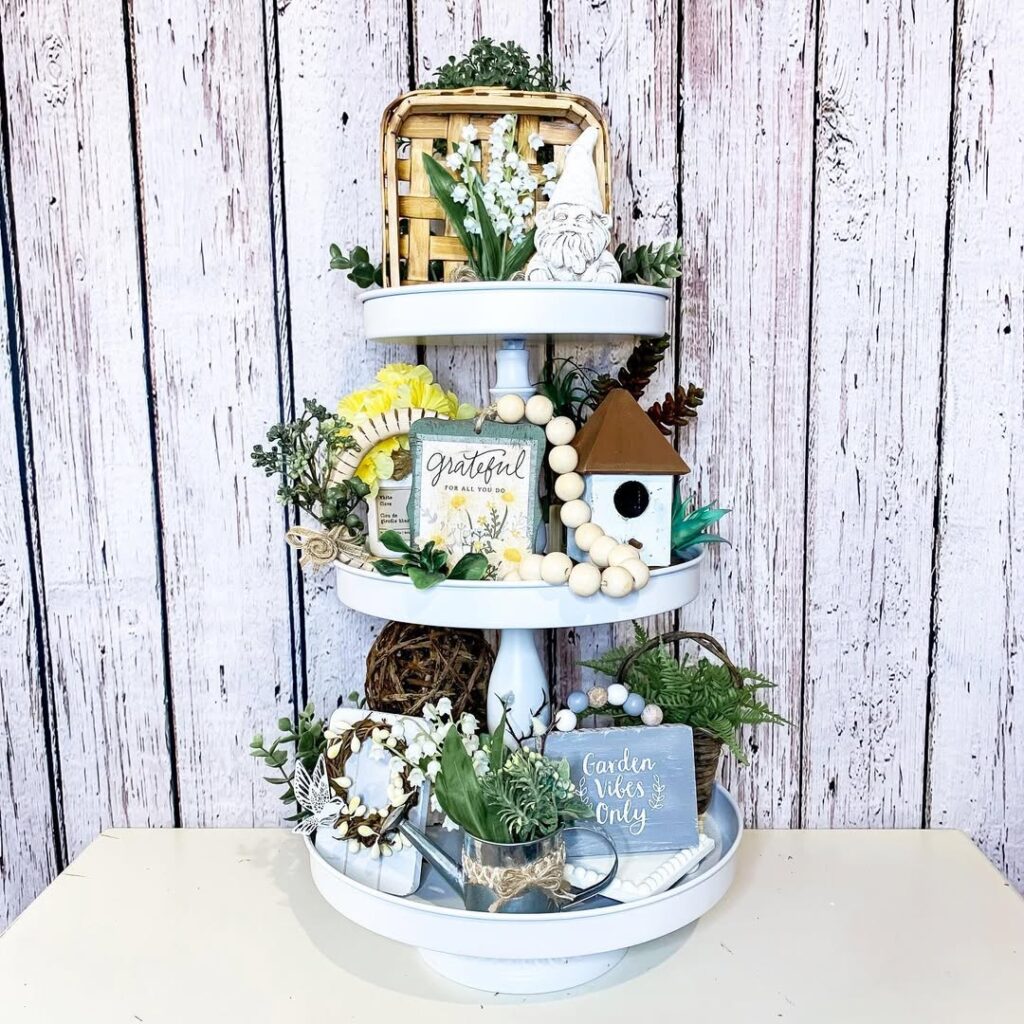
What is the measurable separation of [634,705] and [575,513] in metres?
0.18

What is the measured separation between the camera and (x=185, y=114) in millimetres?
963

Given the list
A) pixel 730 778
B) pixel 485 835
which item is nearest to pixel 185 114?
pixel 485 835

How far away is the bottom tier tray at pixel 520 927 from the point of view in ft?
2.31

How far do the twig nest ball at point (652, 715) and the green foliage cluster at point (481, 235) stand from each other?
15.4 inches

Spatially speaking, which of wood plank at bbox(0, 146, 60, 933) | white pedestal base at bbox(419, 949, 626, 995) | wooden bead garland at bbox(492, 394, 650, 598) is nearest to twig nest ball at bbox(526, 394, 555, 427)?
wooden bead garland at bbox(492, 394, 650, 598)

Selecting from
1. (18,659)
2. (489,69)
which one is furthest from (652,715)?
(18,659)

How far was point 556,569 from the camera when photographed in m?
0.73

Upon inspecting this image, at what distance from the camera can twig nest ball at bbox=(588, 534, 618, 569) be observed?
753mm

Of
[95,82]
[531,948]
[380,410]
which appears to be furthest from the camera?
[95,82]

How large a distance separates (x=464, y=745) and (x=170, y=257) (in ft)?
1.96

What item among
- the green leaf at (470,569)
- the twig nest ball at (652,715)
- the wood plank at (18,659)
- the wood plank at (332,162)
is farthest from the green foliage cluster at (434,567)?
the wood plank at (18,659)

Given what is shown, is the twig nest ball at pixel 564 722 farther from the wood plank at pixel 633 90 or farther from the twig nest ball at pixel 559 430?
the wood plank at pixel 633 90

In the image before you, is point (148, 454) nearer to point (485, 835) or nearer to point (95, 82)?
point (95, 82)

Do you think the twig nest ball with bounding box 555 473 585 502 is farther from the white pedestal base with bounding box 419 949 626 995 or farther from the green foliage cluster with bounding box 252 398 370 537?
the white pedestal base with bounding box 419 949 626 995
